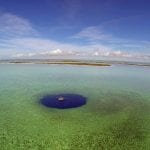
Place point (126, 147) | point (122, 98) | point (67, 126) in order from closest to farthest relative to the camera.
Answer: point (126, 147) < point (67, 126) < point (122, 98)

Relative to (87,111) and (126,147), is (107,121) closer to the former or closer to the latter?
(87,111)

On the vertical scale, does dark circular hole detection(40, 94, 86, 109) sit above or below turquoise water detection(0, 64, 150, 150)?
above

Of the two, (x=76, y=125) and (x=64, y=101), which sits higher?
(x=64, y=101)

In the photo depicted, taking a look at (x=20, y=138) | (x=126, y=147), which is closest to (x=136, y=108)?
(x=126, y=147)

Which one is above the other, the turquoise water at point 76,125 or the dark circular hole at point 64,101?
the dark circular hole at point 64,101

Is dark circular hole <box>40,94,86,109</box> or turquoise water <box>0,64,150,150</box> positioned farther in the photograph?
dark circular hole <box>40,94,86,109</box>

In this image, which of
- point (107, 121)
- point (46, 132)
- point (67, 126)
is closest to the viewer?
point (46, 132)

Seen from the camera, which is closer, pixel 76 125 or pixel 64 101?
pixel 76 125

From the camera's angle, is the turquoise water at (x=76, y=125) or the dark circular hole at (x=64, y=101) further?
the dark circular hole at (x=64, y=101)
